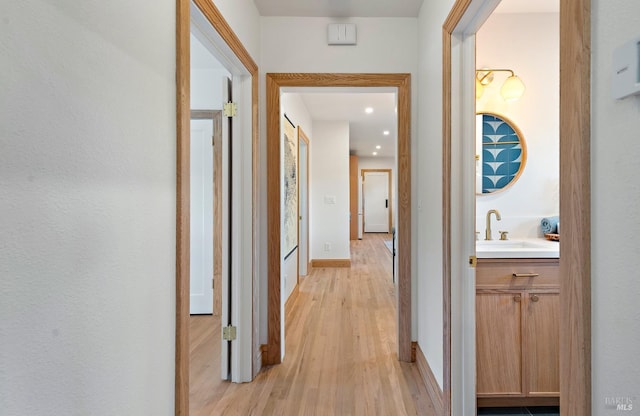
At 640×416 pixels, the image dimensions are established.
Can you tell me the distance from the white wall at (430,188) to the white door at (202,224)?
7.11 ft

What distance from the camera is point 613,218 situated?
0.67 metres

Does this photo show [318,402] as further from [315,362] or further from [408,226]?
[408,226]

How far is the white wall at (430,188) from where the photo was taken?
1.85 metres

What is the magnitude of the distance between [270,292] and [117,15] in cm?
188

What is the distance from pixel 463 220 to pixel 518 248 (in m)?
0.75

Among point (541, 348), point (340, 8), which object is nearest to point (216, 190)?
point (340, 8)

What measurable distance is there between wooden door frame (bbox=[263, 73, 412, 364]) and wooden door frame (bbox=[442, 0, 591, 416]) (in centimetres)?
161

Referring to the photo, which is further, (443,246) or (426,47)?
(426,47)

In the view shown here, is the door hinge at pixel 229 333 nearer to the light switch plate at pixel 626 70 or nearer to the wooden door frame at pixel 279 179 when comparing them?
the wooden door frame at pixel 279 179

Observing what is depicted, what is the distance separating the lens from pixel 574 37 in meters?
0.75

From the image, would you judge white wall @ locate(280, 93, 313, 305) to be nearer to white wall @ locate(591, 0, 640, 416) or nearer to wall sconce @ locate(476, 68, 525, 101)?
wall sconce @ locate(476, 68, 525, 101)

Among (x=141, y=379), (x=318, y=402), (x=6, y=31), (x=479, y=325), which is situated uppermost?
(x=6, y=31)

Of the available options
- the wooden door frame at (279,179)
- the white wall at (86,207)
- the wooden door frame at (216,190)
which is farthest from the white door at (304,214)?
the white wall at (86,207)

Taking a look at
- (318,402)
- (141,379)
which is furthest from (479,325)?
(141,379)
